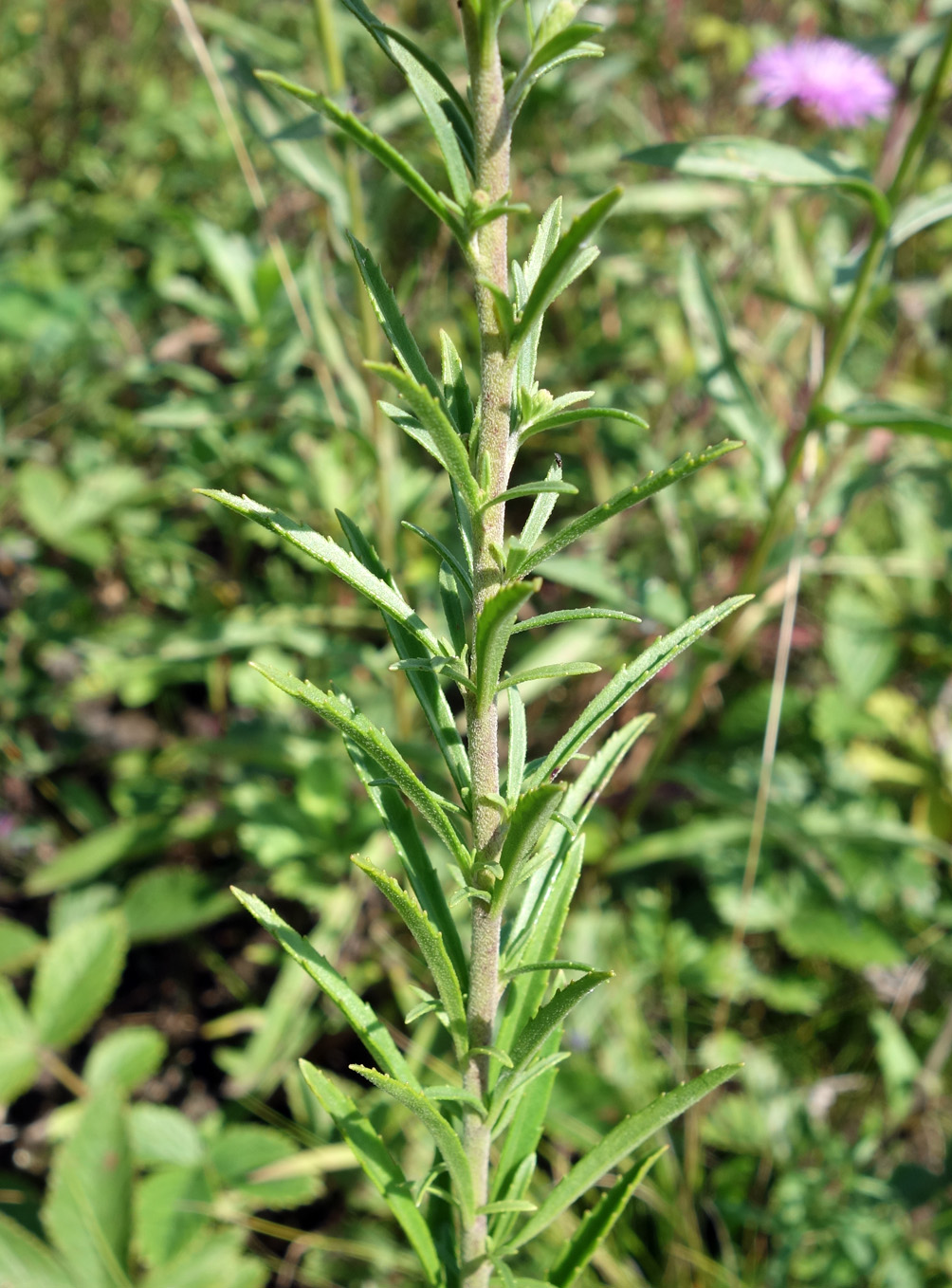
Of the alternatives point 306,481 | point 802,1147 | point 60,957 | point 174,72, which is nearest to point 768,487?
point 306,481

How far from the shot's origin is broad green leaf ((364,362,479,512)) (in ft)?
1.60

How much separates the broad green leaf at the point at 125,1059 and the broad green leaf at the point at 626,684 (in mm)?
1109

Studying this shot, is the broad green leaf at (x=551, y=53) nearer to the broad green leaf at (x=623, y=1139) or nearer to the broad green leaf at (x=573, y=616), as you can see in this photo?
the broad green leaf at (x=573, y=616)

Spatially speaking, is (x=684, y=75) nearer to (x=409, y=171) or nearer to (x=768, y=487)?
(x=768, y=487)

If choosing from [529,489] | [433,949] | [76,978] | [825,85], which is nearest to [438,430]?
[529,489]

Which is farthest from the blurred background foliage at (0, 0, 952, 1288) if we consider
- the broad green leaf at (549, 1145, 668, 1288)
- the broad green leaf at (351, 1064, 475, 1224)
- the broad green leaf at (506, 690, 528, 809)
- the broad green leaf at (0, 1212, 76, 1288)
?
the broad green leaf at (506, 690, 528, 809)

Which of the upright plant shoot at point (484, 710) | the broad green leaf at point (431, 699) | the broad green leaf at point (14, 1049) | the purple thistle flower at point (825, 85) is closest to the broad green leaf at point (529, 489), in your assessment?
the upright plant shoot at point (484, 710)

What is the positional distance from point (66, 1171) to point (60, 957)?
0.35 meters

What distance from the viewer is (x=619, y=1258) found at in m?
1.40

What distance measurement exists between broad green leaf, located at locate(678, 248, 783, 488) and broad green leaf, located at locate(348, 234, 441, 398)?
40.8 inches

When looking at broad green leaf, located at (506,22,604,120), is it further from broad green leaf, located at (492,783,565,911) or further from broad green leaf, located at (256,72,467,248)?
broad green leaf, located at (492,783,565,911)

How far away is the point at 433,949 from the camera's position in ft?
2.10

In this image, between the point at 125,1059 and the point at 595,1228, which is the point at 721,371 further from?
the point at 125,1059

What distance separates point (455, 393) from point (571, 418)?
10 centimetres
